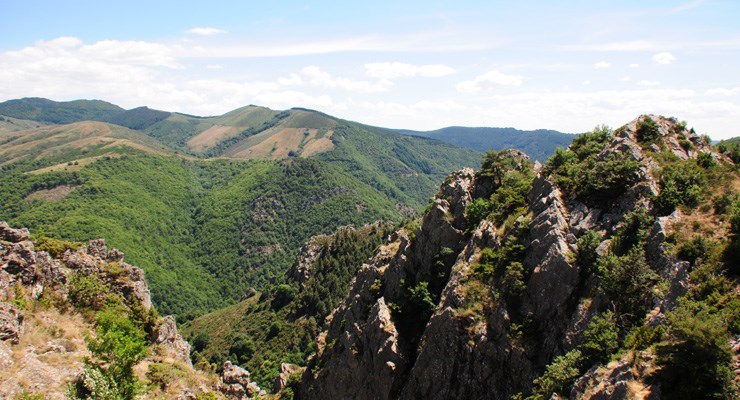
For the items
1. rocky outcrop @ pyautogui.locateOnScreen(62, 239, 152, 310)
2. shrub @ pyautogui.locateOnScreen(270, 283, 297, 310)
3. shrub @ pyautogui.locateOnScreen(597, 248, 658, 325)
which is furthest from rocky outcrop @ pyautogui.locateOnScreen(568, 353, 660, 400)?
shrub @ pyautogui.locateOnScreen(270, 283, 297, 310)

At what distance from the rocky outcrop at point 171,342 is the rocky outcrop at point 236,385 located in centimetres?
561

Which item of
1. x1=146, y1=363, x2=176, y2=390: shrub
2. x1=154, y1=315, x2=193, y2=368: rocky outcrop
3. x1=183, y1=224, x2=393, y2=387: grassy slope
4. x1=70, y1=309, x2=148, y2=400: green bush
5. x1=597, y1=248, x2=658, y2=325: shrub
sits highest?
x1=597, y1=248, x2=658, y2=325: shrub

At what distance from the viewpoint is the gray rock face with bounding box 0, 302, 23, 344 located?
111 ft

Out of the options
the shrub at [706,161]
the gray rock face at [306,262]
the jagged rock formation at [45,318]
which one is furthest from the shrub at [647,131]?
the gray rock face at [306,262]

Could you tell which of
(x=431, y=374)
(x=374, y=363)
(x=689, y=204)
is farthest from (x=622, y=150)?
(x=374, y=363)

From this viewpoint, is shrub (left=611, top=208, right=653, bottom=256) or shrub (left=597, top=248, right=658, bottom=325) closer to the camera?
shrub (left=597, top=248, right=658, bottom=325)

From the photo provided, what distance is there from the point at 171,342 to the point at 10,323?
1004 inches

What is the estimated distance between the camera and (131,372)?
34.8 m

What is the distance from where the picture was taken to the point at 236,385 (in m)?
58.0

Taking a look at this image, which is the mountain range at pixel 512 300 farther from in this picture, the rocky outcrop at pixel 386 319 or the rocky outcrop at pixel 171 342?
the rocky outcrop at pixel 171 342

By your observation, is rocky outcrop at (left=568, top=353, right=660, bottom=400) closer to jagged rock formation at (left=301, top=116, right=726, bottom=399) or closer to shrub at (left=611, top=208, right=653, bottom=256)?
jagged rock formation at (left=301, top=116, right=726, bottom=399)

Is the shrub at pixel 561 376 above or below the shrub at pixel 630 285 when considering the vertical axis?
below

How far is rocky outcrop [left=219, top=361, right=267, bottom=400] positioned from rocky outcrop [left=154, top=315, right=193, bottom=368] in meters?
5.61

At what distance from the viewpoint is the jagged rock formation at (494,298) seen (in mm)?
35125
